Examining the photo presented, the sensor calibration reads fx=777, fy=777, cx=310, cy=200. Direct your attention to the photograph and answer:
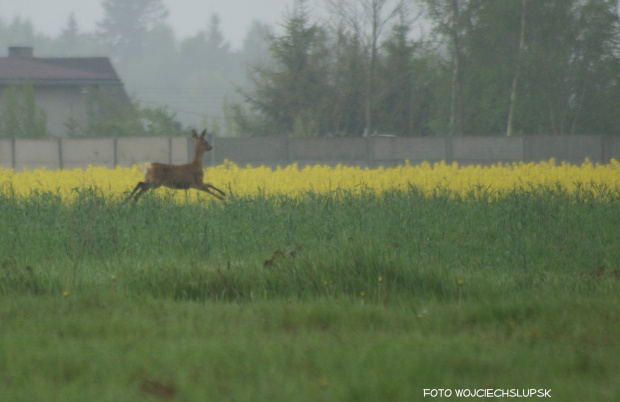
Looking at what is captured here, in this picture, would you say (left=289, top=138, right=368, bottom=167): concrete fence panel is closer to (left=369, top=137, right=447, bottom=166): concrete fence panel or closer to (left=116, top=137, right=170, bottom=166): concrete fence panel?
(left=369, top=137, right=447, bottom=166): concrete fence panel

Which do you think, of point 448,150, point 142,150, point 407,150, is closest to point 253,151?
point 142,150

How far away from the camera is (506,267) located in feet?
23.2

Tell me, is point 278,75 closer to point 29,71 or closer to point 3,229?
point 29,71

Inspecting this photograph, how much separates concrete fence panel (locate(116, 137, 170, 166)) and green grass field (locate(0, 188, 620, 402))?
13532 mm

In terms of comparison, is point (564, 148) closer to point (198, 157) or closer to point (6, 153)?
point (198, 157)

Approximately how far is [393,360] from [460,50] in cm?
3474

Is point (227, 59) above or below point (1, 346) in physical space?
above

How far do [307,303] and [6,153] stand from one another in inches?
831

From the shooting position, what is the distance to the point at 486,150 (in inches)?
939

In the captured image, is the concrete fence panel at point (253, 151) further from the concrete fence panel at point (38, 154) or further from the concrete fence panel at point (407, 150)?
the concrete fence panel at point (38, 154)

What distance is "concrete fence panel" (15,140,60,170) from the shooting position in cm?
2417

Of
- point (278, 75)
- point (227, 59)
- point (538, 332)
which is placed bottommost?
point (538, 332)

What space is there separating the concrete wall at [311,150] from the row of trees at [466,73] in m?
10.2

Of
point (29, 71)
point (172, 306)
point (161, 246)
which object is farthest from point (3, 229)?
point (29, 71)
